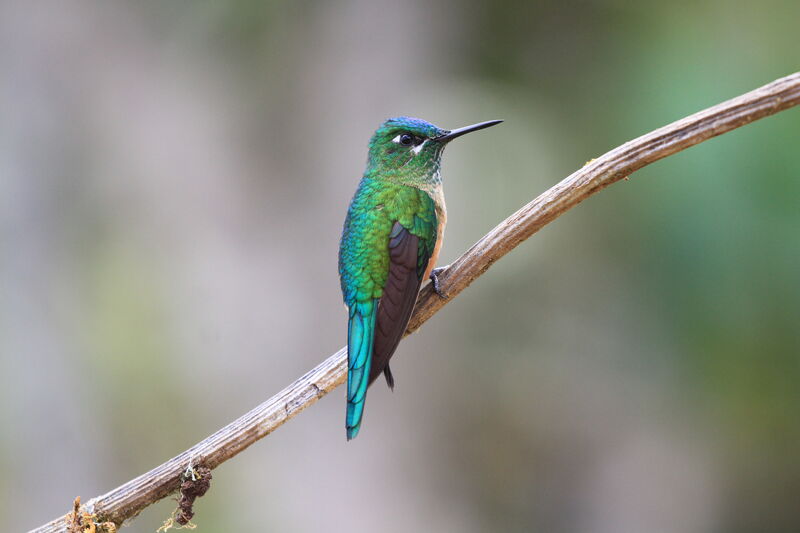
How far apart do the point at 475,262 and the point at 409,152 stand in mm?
783

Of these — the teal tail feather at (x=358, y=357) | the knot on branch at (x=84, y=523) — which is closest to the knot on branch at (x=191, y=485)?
the knot on branch at (x=84, y=523)

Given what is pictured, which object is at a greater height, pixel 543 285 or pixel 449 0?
pixel 449 0

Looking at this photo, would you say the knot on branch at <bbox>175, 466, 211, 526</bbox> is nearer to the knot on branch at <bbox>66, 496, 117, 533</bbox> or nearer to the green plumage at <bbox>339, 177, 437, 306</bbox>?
the knot on branch at <bbox>66, 496, 117, 533</bbox>

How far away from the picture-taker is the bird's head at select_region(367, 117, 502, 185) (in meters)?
3.40

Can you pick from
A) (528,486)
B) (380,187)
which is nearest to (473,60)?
(528,486)

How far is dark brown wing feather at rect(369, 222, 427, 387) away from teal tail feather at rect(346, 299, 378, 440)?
1.1 inches

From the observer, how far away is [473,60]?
674cm

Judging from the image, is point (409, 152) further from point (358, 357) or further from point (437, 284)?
point (358, 357)

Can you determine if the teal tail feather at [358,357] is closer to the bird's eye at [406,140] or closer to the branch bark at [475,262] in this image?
the branch bark at [475,262]

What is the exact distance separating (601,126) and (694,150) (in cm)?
109

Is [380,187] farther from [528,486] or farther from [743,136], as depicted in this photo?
[528,486]

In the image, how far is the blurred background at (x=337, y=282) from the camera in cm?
603

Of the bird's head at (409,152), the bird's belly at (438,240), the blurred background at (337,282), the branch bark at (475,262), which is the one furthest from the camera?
the blurred background at (337,282)

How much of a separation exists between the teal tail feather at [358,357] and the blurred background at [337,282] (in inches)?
112
